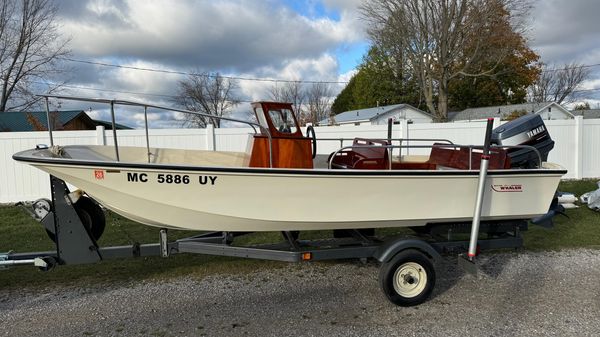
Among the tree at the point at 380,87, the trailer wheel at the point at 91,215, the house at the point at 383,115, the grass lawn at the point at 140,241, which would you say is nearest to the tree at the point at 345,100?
the tree at the point at 380,87

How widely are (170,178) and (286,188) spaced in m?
1.00

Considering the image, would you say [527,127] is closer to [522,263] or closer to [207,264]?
[522,263]

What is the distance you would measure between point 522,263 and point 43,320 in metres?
5.29

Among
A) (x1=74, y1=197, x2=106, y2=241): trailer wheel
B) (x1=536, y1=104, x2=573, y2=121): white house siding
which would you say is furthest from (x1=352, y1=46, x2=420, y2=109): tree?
(x1=74, y1=197, x2=106, y2=241): trailer wheel

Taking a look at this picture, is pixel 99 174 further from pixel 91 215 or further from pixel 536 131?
pixel 536 131

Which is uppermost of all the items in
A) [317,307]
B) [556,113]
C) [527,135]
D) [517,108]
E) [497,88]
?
[497,88]

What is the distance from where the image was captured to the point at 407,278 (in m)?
4.11

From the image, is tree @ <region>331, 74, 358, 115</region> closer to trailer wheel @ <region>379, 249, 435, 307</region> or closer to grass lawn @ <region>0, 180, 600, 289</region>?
grass lawn @ <region>0, 180, 600, 289</region>

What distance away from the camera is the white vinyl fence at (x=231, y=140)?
9469mm

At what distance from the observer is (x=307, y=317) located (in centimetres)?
382

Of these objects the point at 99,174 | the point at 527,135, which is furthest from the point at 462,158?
the point at 99,174

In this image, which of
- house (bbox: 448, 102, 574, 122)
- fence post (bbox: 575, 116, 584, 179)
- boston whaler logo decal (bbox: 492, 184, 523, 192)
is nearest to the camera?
boston whaler logo decal (bbox: 492, 184, 523, 192)

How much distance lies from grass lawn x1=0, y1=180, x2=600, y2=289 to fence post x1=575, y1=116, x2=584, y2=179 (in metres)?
3.91

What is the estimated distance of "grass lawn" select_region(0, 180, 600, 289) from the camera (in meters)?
4.85
